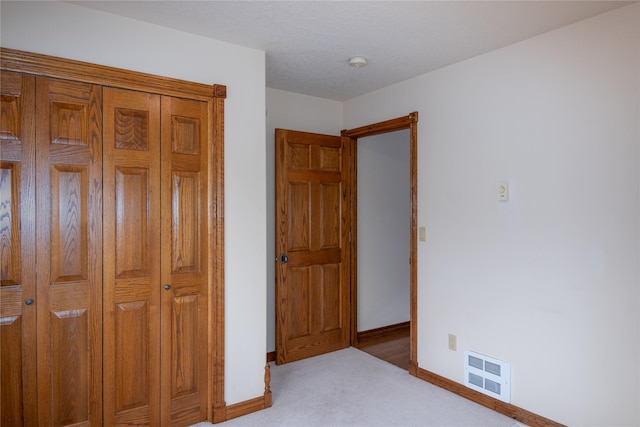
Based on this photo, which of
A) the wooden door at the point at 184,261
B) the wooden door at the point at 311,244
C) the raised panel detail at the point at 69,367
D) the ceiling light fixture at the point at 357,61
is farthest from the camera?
the wooden door at the point at 311,244

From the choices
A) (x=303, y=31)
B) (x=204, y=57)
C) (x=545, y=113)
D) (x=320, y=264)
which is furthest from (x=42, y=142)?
(x=545, y=113)

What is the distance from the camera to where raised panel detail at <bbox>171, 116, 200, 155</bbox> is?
8.04ft

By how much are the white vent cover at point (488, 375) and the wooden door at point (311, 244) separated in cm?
136

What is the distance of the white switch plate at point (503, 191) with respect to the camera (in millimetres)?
2678

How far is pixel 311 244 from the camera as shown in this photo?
3.73m

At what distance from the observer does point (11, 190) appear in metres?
2.01

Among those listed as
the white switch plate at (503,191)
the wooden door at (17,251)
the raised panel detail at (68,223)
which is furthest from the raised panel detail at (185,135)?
the white switch plate at (503,191)

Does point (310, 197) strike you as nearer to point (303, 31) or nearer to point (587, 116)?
point (303, 31)

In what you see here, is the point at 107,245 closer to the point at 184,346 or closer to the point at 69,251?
the point at 69,251

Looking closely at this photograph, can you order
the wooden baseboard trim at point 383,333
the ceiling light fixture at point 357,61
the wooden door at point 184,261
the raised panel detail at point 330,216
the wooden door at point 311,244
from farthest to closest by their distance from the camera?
the wooden baseboard trim at point 383,333, the raised panel detail at point 330,216, the wooden door at point 311,244, the ceiling light fixture at point 357,61, the wooden door at point 184,261

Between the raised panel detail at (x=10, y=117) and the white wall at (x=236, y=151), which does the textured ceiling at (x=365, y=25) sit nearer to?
the white wall at (x=236, y=151)

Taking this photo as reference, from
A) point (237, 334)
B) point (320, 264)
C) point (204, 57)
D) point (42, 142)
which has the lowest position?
point (237, 334)

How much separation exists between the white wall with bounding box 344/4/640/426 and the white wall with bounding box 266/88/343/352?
3.55ft

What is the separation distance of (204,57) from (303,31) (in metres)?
0.66
